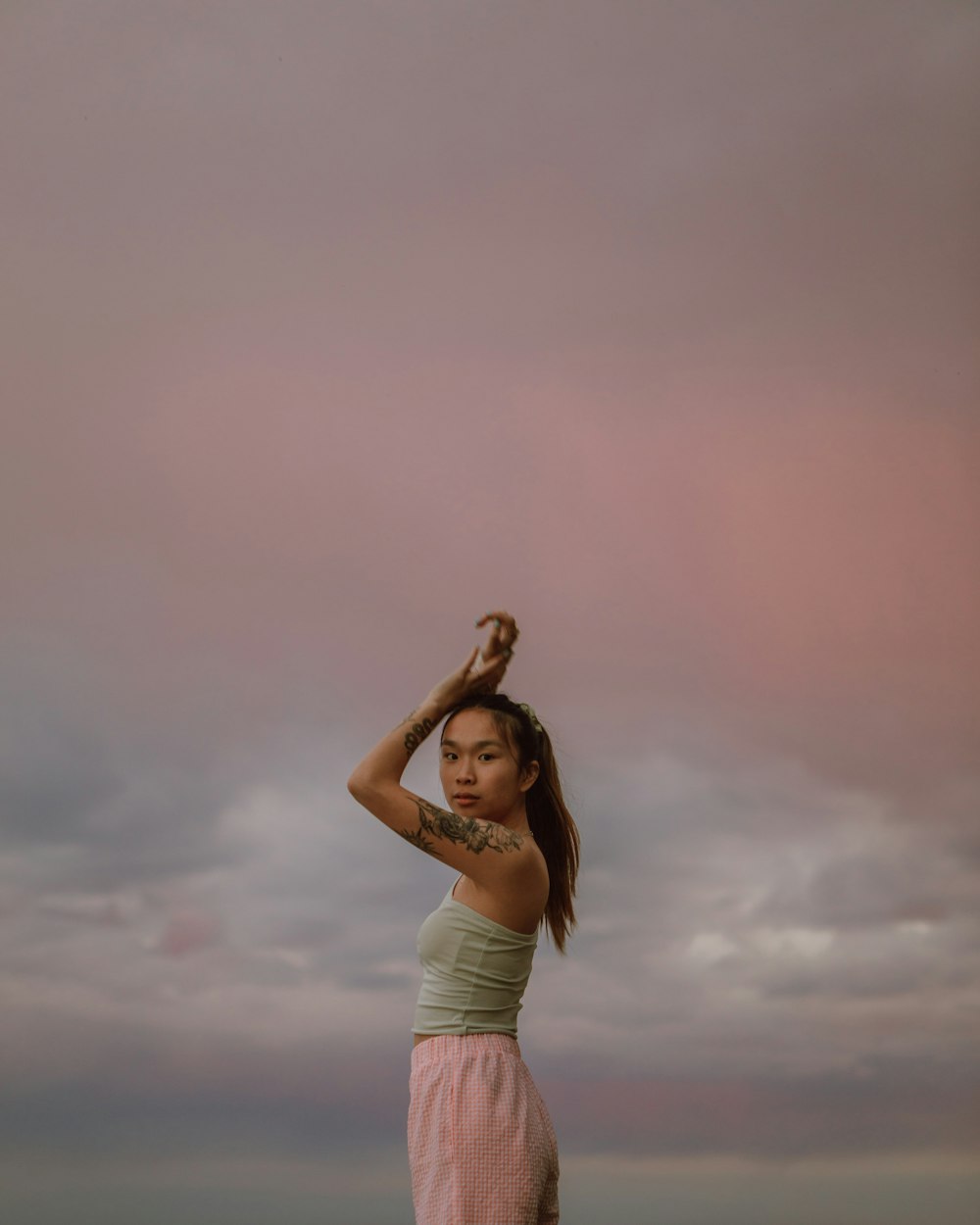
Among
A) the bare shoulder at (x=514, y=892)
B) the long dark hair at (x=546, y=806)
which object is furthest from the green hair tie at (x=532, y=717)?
the bare shoulder at (x=514, y=892)

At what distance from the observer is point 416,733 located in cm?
318

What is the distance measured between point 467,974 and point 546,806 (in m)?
0.51

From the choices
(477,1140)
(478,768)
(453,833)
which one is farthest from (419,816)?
(477,1140)

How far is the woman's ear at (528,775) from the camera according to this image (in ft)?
11.1

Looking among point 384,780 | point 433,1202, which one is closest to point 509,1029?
point 433,1202

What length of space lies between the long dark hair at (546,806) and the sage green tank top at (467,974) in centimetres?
33

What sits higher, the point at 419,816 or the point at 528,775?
the point at 528,775

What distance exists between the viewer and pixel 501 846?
10.3ft

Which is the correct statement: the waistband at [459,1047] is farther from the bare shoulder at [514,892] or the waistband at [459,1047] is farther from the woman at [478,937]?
the bare shoulder at [514,892]

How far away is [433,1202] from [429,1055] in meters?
0.29

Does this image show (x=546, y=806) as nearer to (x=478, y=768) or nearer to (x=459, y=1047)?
(x=478, y=768)

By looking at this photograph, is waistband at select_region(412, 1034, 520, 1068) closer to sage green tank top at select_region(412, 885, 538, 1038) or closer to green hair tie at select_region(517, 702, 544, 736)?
sage green tank top at select_region(412, 885, 538, 1038)

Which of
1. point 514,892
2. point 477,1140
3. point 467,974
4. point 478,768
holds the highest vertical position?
point 478,768

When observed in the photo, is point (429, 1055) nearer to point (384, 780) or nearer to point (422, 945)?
point (422, 945)
